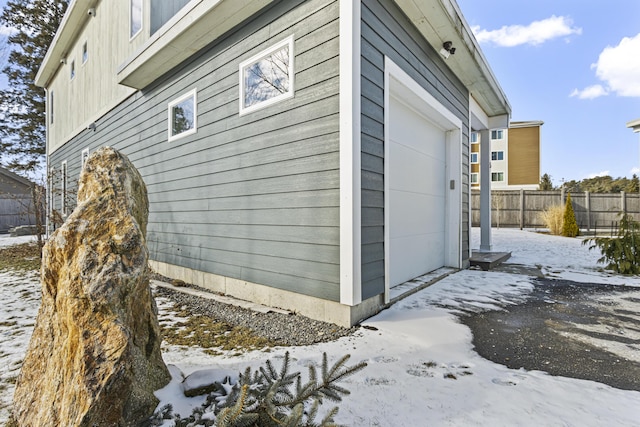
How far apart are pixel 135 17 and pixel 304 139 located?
16.8 feet

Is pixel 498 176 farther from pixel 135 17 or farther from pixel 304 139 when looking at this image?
pixel 304 139

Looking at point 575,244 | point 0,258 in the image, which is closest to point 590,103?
point 575,244

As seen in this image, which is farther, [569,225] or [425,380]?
[569,225]

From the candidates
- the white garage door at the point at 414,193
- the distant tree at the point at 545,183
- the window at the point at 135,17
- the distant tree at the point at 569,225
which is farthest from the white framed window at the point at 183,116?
the distant tree at the point at 545,183

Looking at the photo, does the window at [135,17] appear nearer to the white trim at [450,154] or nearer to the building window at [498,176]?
the white trim at [450,154]

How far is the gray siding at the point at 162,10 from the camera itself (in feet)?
15.4

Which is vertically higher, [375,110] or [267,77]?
[267,77]

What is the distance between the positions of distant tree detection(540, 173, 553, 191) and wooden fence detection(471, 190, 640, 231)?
5400mm

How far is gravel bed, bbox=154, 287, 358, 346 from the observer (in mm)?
2590

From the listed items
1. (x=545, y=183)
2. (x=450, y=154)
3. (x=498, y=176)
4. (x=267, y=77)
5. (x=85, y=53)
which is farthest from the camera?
(x=498, y=176)

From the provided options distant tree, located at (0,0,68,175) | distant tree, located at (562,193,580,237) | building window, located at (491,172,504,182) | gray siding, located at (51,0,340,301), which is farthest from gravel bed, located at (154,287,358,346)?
Result: building window, located at (491,172,504,182)

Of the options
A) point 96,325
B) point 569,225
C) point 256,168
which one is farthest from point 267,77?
point 569,225

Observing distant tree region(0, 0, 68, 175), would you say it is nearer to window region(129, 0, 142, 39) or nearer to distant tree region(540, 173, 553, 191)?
window region(129, 0, 142, 39)

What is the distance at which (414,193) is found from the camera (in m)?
4.41
